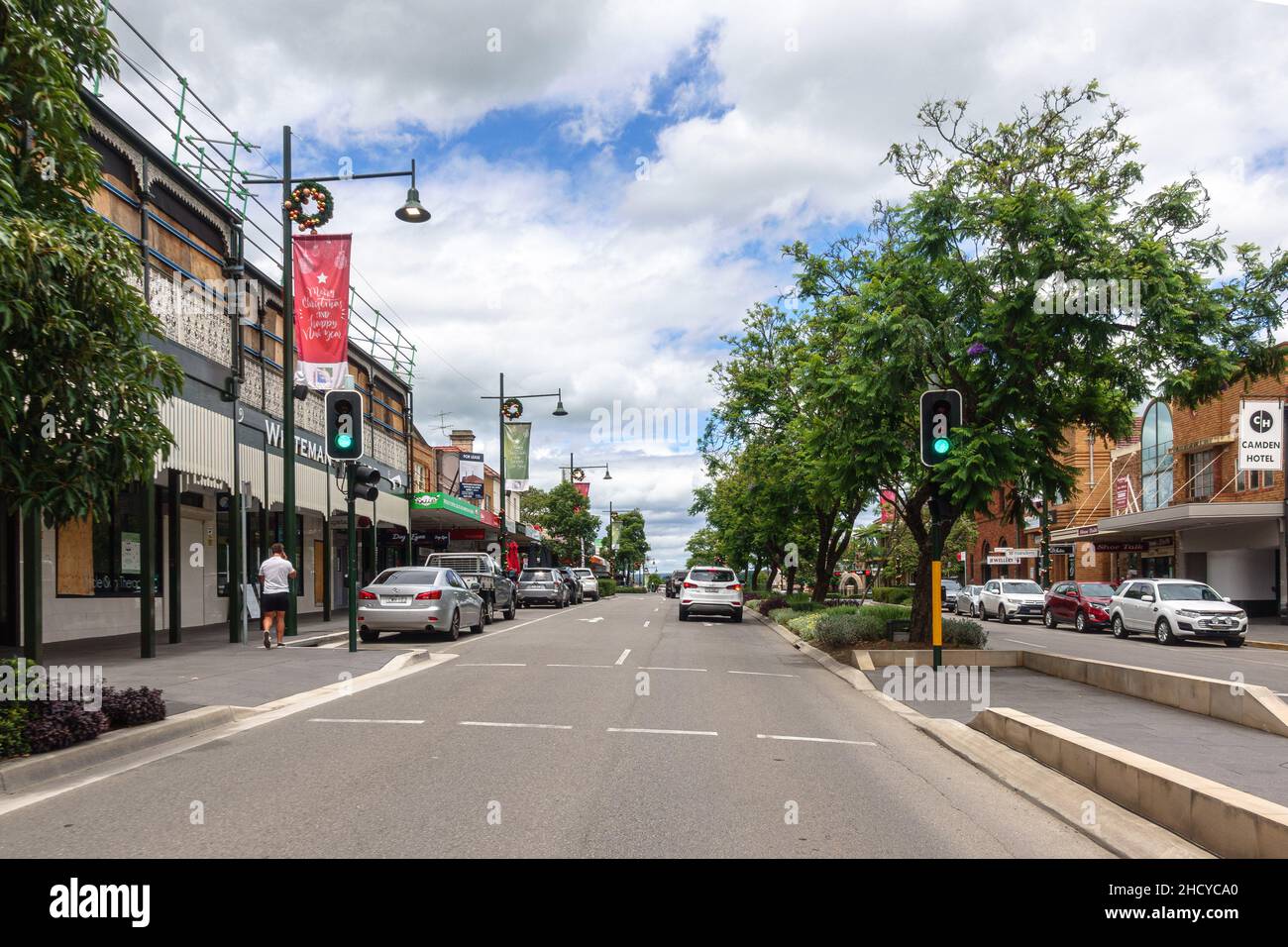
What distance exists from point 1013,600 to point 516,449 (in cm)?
2021

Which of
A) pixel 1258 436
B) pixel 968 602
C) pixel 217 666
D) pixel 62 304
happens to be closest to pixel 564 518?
pixel 968 602

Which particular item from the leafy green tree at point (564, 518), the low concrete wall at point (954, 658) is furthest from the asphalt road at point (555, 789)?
the leafy green tree at point (564, 518)

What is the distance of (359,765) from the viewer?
7.76 m

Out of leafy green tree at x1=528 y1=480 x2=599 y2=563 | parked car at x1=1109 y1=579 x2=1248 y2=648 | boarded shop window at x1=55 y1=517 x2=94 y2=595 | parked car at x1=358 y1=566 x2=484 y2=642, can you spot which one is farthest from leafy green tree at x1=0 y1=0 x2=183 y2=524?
leafy green tree at x1=528 y1=480 x2=599 y2=563

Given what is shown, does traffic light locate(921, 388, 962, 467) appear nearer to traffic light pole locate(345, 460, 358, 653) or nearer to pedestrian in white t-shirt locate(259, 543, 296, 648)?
traffic light pole locate(345, 460, 358, 653)

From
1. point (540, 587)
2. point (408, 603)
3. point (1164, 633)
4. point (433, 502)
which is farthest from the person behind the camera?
point (540, 587)

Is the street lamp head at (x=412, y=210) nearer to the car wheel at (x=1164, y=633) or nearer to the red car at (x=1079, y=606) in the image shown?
the car wheel at (x=1164, y=633)

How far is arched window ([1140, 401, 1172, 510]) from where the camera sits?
4366 centimetres

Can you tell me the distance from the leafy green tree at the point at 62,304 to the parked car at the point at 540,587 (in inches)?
1229

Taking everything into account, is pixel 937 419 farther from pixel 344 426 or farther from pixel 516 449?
pixel 516 449

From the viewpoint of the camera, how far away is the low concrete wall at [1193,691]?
9.58 m

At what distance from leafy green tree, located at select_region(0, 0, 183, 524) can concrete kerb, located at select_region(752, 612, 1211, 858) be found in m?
7.49

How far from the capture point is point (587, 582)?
51.1 meters
